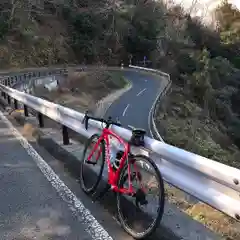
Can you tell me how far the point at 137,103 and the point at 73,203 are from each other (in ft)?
102

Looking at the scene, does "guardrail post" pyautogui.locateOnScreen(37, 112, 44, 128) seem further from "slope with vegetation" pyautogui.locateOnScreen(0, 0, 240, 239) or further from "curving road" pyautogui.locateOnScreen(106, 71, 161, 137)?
"slope with vegetation" pyautogui.locateOnScreen(0, 0, 240, 239)

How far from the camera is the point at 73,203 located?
501 centimetres

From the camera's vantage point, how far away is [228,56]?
249ft

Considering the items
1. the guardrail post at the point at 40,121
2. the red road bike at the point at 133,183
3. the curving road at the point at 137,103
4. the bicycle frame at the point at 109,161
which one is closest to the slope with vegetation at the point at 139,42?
the curving road at the point at 137,103

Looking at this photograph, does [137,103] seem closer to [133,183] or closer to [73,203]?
[73,203]

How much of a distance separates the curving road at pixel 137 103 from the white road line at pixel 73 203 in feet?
39.7

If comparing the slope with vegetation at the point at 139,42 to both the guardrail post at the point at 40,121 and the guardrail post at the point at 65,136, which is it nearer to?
the guardrail post at the point at 40,121

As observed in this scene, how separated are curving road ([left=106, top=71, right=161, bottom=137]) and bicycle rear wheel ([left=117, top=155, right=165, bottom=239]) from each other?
1454cm

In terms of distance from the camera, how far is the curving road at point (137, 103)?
27.6 meters

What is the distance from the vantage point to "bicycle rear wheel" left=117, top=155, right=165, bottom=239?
3.71m

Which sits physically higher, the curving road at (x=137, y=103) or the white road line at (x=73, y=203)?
the white road line at (x=73, y=203)

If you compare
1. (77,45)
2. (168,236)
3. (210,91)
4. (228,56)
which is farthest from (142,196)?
(228,56)

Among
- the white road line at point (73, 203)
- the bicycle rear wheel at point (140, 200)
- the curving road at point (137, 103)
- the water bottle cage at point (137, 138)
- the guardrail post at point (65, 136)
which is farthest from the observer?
the curving road at point (137, 103)

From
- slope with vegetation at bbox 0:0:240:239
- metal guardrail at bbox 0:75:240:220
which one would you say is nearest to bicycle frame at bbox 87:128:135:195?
metal guardrail at bbox 0:75:240:220
